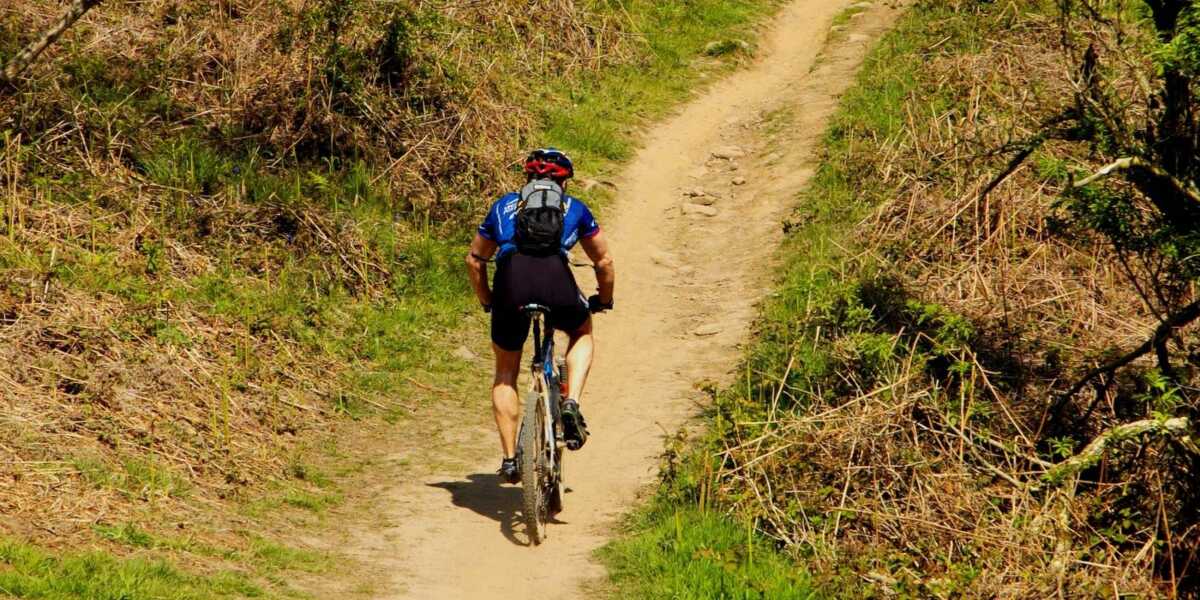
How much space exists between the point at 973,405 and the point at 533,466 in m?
3.11

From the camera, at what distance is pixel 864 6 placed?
20750 millimetres

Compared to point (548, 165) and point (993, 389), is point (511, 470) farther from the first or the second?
point (993, 389)

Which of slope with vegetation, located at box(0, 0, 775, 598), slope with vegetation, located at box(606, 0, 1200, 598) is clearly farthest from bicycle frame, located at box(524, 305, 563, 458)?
slope with vegetation, located at box(0, 0, 775, 598)

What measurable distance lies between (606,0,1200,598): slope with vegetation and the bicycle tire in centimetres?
51

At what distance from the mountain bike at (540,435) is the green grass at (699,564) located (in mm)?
504

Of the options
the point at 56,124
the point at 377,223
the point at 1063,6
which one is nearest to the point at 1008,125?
the point at 1063,6

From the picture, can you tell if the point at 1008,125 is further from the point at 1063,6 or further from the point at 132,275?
the point at 132,275

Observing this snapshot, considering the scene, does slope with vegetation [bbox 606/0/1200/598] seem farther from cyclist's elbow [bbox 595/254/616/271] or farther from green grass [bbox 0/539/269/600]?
green grass [bbox 0/539/269/600]

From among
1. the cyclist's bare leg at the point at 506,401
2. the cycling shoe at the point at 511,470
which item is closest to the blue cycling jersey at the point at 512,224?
the cyclist's bare leg at the point at 506,401

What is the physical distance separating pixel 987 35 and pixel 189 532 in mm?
Result: 12308

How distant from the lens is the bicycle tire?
7.05 m

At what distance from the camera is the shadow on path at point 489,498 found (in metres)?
8.03

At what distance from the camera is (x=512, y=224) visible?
24.1 feet

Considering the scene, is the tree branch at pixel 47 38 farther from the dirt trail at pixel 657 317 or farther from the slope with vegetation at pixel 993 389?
the slope with vegetation at pixel 993 389
